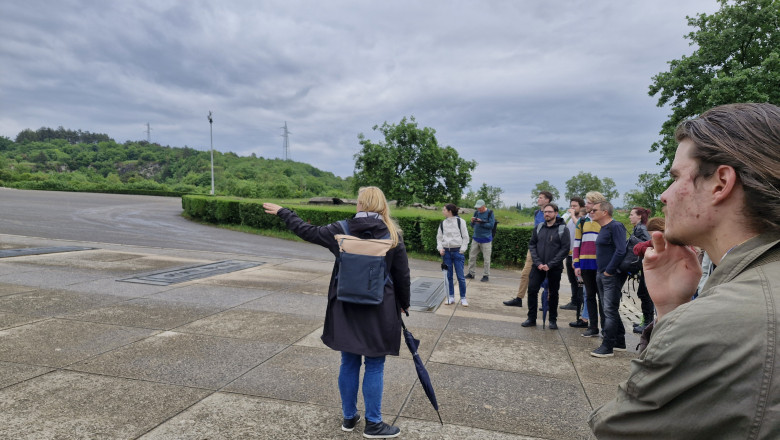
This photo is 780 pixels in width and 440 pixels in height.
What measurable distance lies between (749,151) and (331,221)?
686 inches

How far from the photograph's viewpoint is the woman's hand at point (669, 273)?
1.35 metres

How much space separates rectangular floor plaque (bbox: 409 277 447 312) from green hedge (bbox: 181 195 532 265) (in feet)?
10.4

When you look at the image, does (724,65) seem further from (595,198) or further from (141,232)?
(141,232)

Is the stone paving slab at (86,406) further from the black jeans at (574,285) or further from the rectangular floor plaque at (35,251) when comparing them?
the rectangular floor plaque at (35,251)

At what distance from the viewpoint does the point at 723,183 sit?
975mm

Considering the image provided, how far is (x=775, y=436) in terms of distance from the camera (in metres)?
0.74

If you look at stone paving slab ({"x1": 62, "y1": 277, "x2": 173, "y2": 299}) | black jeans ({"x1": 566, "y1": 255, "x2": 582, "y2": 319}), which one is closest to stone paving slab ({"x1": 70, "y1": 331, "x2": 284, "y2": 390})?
stone paving slab ({"x1": 62, "y1": 277, "x2": 173, "y2": 299})

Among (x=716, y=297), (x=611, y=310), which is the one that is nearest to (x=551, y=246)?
(x=611, y=310)

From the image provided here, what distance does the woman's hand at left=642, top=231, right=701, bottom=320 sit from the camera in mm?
1347

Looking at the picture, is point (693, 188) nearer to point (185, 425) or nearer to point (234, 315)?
point (185, 425)

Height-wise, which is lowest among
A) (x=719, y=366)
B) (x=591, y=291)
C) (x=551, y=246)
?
(x=591, y=291)

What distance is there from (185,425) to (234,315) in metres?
2.95

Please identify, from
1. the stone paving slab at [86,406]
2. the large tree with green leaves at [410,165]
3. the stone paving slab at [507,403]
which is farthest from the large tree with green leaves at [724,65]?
the stone paving slab at [86,406]

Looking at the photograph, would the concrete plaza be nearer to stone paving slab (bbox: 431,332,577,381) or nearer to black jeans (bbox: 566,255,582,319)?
stone paving slab (bbox: 431,332,577,381)
